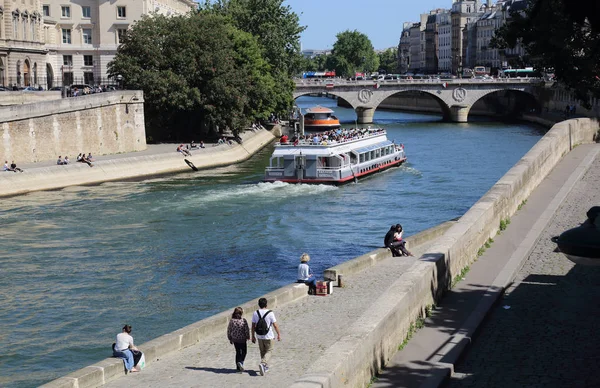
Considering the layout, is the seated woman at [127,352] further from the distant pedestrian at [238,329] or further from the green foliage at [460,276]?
the green foliage at [460,276]

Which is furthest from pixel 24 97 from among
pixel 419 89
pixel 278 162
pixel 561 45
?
pixel 419 89

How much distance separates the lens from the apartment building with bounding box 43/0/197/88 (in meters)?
85.8

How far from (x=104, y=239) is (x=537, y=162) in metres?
16.1

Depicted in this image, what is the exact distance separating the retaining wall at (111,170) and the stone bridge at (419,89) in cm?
3944

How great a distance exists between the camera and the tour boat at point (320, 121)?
99.0 m

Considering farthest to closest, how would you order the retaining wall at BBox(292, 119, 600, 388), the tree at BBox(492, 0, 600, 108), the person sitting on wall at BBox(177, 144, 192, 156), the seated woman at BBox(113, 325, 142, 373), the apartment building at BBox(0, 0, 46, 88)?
the apartment building at BBox(0, 0, 46, 88) → the person sitting on wall at BBox(177, 144, 192, 156) → the tree at BBox(492, 0, 600, 108) → the seated woman at BBox(113, 325, 142, 373) → the retaining wall at BBox(292, 119, 600, 388)

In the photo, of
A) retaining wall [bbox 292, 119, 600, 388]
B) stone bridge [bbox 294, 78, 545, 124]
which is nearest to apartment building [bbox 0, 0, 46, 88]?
stone bridge [bbox 294, 78, 545, 124]

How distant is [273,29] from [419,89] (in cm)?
2338

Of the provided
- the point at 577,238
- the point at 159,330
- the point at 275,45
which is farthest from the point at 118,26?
the point at 577,238

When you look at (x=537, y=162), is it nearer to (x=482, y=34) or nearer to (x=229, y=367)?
(x=229, y=367)

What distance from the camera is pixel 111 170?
55438 mm

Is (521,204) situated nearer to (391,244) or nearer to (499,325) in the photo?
(391,244)

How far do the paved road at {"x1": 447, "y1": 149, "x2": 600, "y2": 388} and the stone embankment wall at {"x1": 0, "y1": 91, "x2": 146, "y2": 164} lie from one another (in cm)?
3726

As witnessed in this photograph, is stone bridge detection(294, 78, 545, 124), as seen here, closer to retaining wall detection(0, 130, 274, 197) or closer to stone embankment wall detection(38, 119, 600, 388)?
retaining wall detection(0, 130, 274, 197)
